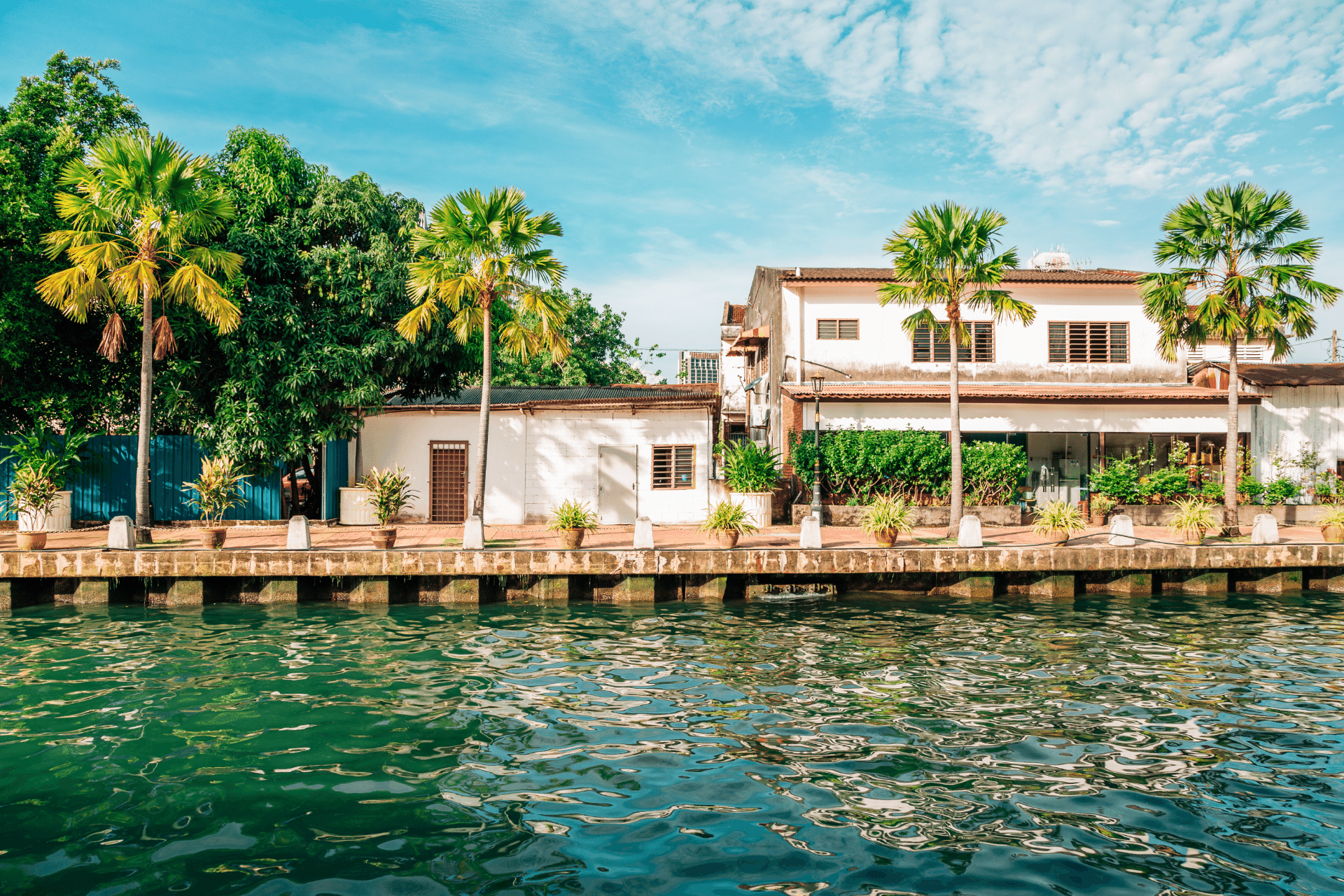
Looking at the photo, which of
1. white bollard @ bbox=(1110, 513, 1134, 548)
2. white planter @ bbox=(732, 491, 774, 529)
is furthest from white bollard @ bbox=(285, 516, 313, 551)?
white bollard @ bbox=(1110, 513, 1134, 548)

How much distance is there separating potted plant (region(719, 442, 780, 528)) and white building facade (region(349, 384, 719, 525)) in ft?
4.89

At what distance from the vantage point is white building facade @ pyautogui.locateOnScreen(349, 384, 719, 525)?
70.6 ft

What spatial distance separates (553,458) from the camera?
21656mm

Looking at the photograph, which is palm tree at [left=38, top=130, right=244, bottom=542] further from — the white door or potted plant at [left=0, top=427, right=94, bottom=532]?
the white door

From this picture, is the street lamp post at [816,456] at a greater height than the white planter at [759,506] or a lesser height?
greater

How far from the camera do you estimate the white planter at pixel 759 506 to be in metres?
19.7

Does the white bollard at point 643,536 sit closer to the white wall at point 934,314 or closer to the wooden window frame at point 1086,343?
the white wall at point 934,314

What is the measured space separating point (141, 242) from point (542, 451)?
33.8ft

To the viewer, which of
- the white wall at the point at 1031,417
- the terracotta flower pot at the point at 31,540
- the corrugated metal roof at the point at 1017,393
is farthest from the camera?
the white wall at the point at 1031,417

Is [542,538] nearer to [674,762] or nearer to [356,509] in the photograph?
[356,509]

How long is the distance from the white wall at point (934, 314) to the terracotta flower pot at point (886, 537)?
9133 mm

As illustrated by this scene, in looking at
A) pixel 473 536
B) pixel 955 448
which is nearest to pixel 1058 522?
pixel 955 448

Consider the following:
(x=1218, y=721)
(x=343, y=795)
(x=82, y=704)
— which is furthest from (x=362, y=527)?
(x=1218, y=721)

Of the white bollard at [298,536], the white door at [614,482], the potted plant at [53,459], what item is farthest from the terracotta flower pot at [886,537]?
the potted plant at [53,459]
